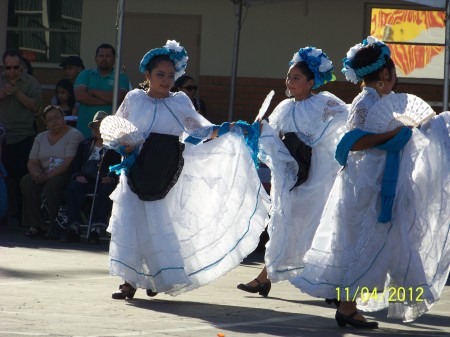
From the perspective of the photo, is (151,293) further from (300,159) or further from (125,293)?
(300,159)

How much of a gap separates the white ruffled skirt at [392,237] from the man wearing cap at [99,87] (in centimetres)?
730

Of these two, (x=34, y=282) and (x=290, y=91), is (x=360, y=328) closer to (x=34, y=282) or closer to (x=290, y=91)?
(x=290, y=91)

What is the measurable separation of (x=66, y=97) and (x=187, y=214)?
22.4ft

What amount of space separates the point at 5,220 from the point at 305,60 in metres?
7.07

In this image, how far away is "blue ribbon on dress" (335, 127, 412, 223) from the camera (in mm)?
8172

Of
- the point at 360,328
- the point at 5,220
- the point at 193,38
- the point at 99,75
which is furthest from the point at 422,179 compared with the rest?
the point at 193,38

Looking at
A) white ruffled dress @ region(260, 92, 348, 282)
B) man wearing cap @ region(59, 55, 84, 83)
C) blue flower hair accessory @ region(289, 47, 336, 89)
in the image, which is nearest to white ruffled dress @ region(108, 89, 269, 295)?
white ruffled dress @ region(260, 92, 348, 282)

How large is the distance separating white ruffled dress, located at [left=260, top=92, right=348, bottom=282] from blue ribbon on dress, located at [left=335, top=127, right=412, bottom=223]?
1749 millimetres

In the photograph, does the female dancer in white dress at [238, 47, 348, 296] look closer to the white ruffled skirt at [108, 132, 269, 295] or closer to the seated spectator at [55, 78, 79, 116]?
the white ruffled skirt at [108, 132, 269, 295]

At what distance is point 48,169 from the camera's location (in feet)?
49.5

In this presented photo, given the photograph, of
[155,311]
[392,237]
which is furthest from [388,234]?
[155,311]

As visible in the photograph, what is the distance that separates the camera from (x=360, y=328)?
827cm

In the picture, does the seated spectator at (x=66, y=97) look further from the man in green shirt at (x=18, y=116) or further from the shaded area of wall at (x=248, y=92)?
the shaded area of wall at (x=248, y=92)

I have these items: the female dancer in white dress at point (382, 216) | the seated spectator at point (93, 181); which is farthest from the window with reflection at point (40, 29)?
the female dancer in white dress at point (382, 216)
